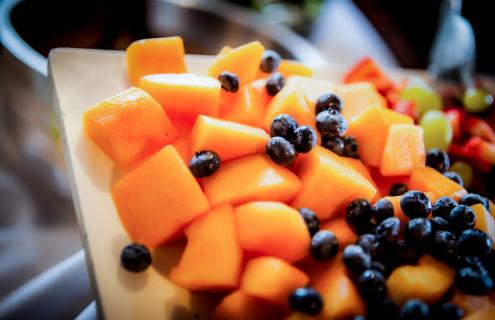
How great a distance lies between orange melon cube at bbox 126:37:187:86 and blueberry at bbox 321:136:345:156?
0.33 meters

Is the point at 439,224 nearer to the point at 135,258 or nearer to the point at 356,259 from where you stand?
the point at 356,259

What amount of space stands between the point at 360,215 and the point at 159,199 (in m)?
0.31

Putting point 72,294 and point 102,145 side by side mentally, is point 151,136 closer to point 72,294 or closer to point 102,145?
point 102,145

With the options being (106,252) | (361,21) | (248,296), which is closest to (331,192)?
(248,296)

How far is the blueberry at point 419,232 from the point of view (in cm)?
65

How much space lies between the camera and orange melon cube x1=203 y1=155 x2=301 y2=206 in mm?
654

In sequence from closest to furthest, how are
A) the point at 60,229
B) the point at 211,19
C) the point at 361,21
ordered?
1. the point at 60,229
2. the point at 211,19
3. the point at 361,21

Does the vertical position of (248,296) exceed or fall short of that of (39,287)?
it exceeds it

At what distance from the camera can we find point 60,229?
3.36 ft

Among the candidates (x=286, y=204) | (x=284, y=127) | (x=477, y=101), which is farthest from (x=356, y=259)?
(x=477, y=101)

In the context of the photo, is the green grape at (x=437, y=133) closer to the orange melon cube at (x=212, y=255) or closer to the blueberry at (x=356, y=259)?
the blueberry at (x=356, y=259)

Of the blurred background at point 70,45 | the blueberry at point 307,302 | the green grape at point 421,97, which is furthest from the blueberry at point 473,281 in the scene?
the blurred background at point 70,45

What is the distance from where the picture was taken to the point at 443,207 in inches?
28.1

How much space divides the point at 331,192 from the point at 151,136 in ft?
1.00
